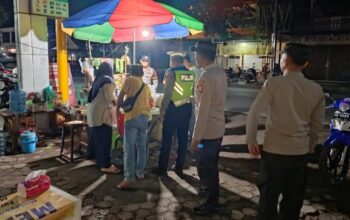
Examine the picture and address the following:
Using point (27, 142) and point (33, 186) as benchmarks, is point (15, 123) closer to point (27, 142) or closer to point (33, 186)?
point (27, 142)

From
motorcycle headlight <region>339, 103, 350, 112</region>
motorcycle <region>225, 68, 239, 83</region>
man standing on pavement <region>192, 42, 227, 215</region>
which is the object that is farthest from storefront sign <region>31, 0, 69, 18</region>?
motorcycle <region>225, 68, 239, 83</region>

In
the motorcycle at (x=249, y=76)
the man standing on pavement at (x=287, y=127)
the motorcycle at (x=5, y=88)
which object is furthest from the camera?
the motorcycle at (x=249, y=76)

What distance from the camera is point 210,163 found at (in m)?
3.95

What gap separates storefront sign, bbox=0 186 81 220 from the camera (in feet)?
6.82

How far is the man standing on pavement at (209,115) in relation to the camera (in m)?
3.76

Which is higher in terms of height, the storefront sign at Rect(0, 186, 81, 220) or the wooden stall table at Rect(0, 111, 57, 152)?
the storefront sign at Rect(0, 186, 81, 220)

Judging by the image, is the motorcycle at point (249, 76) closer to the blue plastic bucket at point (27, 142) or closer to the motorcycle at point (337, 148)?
the motorcycle at point (337, 148)

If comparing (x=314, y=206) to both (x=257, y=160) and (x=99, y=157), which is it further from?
(x=99, y=157)

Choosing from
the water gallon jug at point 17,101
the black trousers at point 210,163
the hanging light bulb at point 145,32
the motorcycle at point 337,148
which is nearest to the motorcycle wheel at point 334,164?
the motorcycle at point 337,148

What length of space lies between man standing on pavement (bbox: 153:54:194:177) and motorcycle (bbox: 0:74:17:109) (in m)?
8.61

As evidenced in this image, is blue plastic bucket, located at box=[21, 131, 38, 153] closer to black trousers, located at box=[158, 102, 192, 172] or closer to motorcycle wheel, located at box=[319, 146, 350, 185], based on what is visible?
black trousers, located at box=[158, 102, 192, 172]

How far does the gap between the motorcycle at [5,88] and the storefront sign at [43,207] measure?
10.6 m

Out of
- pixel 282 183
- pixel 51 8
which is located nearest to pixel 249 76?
pixel 51 8

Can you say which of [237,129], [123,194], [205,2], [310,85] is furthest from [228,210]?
[205,2]
